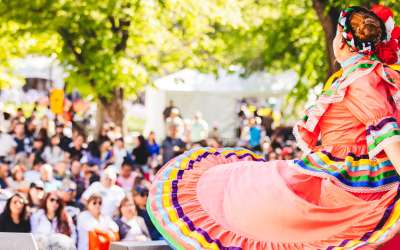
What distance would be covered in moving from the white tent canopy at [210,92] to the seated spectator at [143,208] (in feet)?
37.0

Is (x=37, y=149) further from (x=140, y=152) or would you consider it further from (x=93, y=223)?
(x=93, y=223)

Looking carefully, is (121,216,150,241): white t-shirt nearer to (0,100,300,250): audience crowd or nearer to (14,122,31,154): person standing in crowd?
(0,100,300,250): audience crowd

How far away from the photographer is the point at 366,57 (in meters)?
4.50

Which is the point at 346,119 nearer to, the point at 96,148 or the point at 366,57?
the point at 366,57

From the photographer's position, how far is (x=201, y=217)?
4.57 metres

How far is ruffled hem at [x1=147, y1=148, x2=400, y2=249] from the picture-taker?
419 centimetres

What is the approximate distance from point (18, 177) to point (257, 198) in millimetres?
7641

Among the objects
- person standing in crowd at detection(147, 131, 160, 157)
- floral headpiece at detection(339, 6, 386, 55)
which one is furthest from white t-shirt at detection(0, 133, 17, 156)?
floral headpiece at detection(339, 6, 386, 55)

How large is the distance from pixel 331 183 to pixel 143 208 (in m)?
5.56

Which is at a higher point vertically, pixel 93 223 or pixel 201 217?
pixel 201 217

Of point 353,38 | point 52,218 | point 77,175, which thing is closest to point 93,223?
point 52,218

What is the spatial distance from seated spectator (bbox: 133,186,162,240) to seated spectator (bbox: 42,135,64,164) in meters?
4.51

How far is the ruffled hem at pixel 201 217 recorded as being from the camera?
4.19 metres

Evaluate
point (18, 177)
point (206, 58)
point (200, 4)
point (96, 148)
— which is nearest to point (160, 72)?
point (206, 58)
